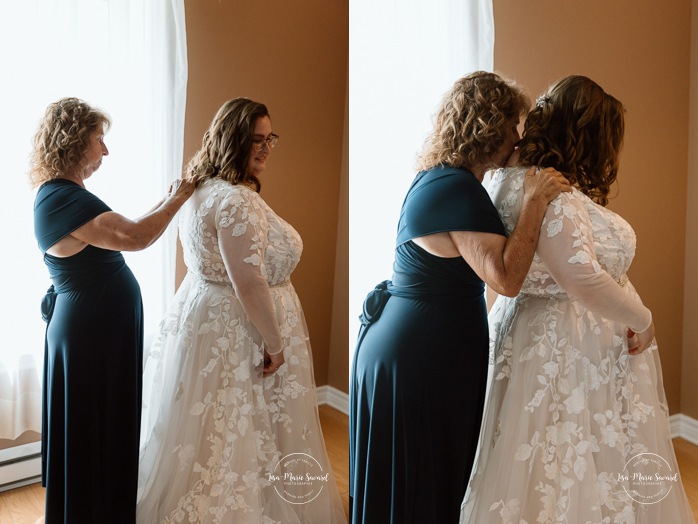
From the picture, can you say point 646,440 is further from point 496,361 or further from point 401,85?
point 401,85

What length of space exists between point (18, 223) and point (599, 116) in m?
2.18

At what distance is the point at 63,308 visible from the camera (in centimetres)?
221

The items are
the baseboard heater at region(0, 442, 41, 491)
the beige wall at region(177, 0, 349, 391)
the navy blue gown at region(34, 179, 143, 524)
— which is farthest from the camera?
the baseboard heater at region(0, 442, 41, 491)

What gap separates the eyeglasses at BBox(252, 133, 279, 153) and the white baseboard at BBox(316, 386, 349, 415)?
2.69 ft

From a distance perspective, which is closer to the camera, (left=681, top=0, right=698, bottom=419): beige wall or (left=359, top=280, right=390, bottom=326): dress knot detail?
(left=359, top=280, right=390, bottom=326): dress knot detail

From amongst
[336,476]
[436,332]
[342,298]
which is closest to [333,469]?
[336,476]

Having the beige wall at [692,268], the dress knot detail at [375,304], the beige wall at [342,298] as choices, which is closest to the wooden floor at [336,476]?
the beige wall at [342,298]

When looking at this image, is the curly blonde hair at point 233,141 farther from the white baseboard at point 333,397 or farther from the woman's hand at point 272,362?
the white baseboard at point 333,397

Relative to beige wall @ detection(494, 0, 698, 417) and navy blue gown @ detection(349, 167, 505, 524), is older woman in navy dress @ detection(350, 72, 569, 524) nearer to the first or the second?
navy blue gown @ detection(349, 167, 505, 524)

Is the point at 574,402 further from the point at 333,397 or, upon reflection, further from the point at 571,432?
the point at 333,397

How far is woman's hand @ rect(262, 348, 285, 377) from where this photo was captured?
2211 mm

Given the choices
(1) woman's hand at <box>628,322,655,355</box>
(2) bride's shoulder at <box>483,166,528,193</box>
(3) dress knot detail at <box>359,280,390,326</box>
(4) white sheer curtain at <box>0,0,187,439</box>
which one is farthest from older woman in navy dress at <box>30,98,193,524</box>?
(1) woman's hand at <box>628,322,655,355</box>

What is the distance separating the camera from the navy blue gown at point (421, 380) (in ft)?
5.80

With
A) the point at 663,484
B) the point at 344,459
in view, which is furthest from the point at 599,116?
the point at 344,459
